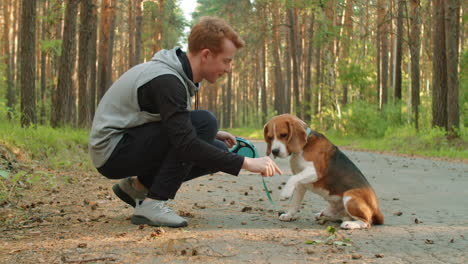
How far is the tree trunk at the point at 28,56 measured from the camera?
11.8 m

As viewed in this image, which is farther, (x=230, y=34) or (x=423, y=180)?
(x=423, y=180)

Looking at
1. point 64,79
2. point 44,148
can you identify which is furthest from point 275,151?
point 64,79

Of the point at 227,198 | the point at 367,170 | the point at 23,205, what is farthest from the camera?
the point at 367,170

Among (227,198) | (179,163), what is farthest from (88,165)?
(179,163)

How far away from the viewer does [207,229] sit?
3.97 meters

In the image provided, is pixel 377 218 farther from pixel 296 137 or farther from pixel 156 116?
pixel 156 116

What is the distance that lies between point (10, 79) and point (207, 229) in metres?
33.2

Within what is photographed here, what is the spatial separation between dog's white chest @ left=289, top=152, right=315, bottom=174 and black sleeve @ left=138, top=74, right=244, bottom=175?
107 cm

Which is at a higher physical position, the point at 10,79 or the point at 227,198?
the point at 10,79

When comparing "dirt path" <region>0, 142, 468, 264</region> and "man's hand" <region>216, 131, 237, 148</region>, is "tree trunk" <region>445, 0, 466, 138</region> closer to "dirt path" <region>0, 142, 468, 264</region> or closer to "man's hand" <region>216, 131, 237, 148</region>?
"dirt path" <region>0, 142, 468, 264</region>

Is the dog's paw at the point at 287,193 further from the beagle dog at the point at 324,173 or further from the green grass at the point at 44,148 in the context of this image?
the green grass at the point at 44,148

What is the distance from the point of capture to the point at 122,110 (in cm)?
400

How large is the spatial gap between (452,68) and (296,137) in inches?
530

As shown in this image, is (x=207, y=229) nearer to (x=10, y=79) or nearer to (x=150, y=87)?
(x=150, y=87)
